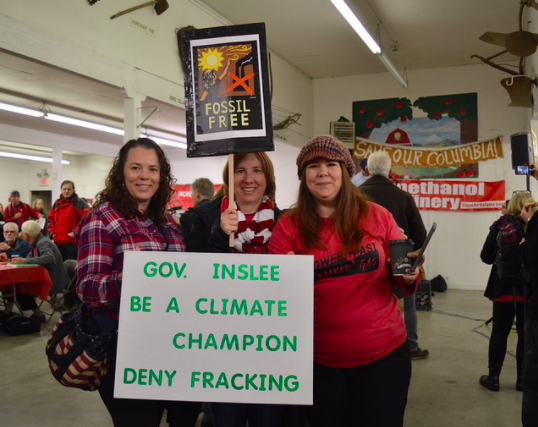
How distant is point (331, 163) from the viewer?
5.52 feet

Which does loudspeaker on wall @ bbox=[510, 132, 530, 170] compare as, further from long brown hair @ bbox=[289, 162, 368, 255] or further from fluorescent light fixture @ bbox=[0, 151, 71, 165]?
fluorescent light fixture @ bbox=[0, 151, 71, 165]

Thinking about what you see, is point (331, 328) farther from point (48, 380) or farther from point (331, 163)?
point (48, 380)

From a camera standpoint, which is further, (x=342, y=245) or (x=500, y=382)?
(x=500, y=382)

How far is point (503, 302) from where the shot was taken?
136 inches

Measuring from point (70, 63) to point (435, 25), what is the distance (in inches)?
212

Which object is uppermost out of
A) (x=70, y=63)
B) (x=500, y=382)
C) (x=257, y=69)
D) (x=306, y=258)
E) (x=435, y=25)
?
(x=435, y=25)

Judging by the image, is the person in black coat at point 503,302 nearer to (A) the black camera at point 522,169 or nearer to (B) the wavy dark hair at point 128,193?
(A) the black camera at point 522,169

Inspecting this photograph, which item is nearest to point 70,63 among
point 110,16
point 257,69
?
point 110,16

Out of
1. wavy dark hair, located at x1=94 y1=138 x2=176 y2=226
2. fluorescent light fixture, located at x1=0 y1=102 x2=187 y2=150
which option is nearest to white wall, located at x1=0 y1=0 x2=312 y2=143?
wavy dark hair, located at x1=94 y1=138 x2=176 y2=226

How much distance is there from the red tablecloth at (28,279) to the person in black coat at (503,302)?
176 inches

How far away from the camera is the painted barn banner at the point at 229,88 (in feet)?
5.61

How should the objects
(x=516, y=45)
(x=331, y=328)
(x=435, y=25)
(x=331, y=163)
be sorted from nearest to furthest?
(x=331, y=328) < (x=331, y=163) < (x=516, y=45) < (x=435, y=25)

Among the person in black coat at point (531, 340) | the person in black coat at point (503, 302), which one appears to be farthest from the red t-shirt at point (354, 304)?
the person in black coat at point (503, 302)

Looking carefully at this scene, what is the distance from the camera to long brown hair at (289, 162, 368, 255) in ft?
5.26
